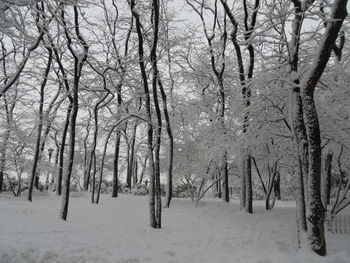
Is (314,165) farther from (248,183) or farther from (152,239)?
(248,183)

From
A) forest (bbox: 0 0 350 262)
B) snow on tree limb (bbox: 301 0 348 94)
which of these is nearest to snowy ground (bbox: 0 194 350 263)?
forest (bbox: 0 0 350 262)

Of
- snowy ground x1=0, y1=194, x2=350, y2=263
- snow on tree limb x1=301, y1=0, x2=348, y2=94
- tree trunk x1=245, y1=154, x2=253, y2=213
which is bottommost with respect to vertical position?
snowy ground x1=0, y1=194, x2=350, y2=263

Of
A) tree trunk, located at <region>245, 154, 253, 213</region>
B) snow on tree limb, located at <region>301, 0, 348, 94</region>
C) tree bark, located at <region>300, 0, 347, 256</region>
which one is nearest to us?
snow on tree limb, located at <region>301, 0, 348, 94</region>

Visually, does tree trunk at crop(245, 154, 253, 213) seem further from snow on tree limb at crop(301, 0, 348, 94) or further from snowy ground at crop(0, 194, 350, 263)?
snow on tree limb at crop(301, 0, 348, 94)

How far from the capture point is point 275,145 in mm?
9805

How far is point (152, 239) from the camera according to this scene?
7.39 metres

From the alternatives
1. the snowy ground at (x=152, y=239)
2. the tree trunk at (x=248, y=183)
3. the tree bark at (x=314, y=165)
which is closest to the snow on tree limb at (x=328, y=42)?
the tree bark at (x=314, y=165)

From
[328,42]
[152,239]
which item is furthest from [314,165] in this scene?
[152,239]

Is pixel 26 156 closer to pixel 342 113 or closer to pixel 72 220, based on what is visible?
pixel 72 220

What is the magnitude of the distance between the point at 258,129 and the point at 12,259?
6.97 m

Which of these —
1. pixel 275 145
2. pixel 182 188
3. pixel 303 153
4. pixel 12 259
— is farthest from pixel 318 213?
pixel 182 188

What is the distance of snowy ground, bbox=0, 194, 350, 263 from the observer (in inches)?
226

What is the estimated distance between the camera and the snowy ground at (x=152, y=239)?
5738 millimetres

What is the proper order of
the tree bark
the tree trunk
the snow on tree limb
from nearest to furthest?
the snow on tree limb < the tree bark < the tree trunk
